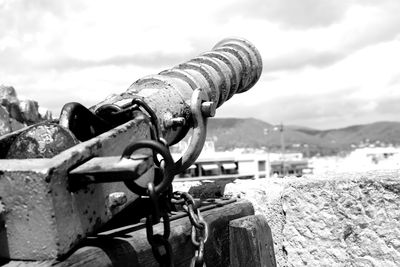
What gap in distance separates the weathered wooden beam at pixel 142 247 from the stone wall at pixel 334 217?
556 mm

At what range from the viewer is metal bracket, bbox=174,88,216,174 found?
7.81 feet

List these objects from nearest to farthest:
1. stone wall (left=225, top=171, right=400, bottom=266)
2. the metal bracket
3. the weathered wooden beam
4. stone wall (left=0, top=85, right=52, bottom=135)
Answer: the weathered wooden beam
the metal bracket
stone wall (left=225, top=171, right=400, bottom=266)
stone wall (left=0, top=85, right=52, bottom=135)

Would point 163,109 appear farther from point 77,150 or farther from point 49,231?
point 49,231

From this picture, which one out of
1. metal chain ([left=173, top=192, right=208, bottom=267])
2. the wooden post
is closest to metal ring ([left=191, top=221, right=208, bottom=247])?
metal chain ([left=173, top=192, right=208, bottom=267])

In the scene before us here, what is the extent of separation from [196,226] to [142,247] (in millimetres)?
216

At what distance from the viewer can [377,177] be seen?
8.78 feet

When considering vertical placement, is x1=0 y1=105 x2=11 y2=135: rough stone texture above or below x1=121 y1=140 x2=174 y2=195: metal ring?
above

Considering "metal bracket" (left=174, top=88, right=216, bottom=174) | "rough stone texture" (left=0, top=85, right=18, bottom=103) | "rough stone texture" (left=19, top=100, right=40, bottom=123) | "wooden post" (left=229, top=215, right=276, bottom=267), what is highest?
"rough stone texture" (left=0, top=85, right=18, bottom=103)

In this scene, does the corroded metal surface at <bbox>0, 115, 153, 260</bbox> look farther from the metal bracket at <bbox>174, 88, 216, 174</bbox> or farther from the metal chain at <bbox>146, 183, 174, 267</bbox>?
the metal bracket at <bbox>174, 88, 216, 174</bbox>

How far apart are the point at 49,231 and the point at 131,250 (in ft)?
1.18

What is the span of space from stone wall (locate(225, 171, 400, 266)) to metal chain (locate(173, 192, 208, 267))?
908 mm

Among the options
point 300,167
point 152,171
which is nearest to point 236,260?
point 152,171

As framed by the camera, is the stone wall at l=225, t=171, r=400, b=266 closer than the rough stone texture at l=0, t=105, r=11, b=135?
Yes

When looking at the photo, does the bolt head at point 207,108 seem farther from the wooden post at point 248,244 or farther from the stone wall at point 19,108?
the stone wall at point 19,108
